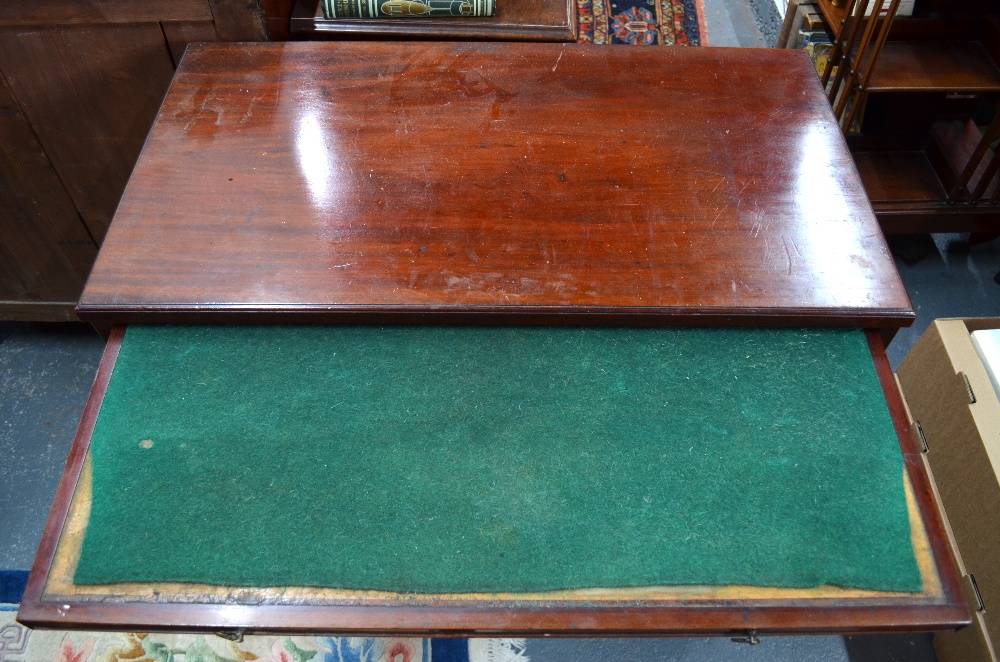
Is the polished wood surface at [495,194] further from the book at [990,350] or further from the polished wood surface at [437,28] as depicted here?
the book at [990,350]

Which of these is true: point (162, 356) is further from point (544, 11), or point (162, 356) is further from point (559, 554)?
point (544, 11)

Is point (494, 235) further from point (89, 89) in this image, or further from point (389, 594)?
point (89, 89)

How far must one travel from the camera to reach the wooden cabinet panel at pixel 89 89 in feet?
4.63

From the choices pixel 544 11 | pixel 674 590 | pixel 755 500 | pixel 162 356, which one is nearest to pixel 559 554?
pixel 674 590

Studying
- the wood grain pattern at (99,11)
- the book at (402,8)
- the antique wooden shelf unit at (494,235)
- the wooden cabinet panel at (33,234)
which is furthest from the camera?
the wooden cabinet panel at (33,234)

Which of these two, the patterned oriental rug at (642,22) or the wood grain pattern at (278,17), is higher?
the wood grain pattern at (278,17)

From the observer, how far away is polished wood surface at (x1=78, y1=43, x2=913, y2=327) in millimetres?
1075

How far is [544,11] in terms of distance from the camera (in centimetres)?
151

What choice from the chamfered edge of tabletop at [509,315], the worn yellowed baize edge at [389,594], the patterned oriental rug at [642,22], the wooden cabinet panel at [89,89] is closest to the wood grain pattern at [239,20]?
the wooden cabinet panel at [89,89]

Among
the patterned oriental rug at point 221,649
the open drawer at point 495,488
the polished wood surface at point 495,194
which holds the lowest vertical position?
the patterned oriental rug at point 221,649

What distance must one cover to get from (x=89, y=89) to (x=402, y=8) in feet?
2.02

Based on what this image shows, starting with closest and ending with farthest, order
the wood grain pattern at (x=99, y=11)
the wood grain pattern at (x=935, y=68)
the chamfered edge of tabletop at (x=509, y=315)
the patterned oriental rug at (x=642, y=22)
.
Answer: the chamfered edge of tabletop at (x=509, y=315)
the wood grain pattern at (x=99, y=11)
the wood grain pattern at (x=935, y=68)
the patterned oriental rug at (x=642, y=22)

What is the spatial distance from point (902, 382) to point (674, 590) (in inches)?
40.3

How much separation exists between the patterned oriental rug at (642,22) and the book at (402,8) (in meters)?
1.33
